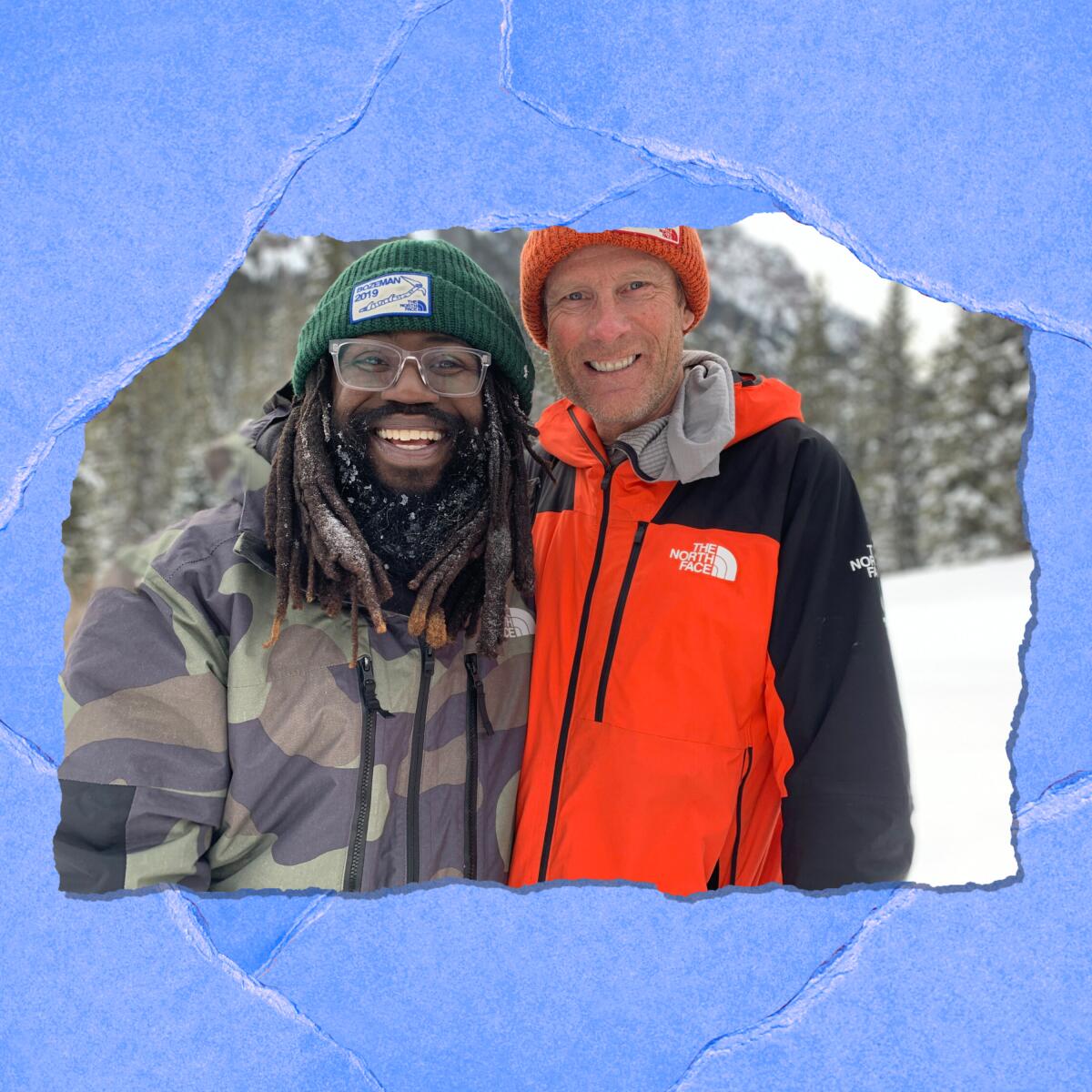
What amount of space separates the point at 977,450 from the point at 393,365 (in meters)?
26.3

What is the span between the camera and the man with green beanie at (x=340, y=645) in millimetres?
1672

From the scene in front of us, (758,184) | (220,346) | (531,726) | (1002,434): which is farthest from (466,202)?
(220,346)

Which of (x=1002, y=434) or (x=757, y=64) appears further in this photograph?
(x=1002, y=434)

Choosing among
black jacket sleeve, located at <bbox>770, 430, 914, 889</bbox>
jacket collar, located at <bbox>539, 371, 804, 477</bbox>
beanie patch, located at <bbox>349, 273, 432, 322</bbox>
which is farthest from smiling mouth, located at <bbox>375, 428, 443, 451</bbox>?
black jacket sleeve, located at <bbox>770, 430, 914, 889</bbox>

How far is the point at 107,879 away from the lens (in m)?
1.59

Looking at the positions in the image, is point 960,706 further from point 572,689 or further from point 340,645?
point 340,645

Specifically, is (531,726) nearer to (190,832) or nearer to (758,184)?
(190,832)

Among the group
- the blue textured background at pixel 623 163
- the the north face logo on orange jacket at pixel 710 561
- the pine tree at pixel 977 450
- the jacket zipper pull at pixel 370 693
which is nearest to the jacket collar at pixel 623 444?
the the north face logo on orange jacket at pixel 710 561

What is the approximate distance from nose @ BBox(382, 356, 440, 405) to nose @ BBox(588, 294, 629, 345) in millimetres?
385

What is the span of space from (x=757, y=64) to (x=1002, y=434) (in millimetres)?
27212

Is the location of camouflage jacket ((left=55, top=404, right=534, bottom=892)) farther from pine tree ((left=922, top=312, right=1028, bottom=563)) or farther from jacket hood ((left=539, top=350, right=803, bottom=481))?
pine tree ((left=922, top=312, right=1028, bottom=563))

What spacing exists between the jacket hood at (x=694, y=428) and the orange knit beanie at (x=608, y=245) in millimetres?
198

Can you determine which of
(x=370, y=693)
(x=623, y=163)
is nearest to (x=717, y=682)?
(x=370, y=693)

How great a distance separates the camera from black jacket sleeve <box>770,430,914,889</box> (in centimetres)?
197
